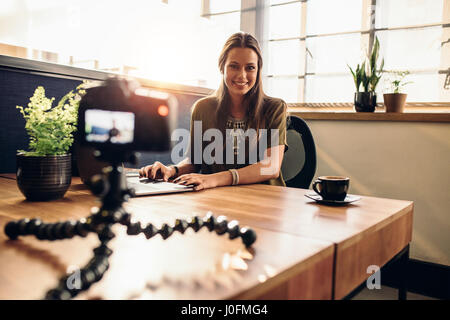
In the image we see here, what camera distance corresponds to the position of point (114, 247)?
21.8 inches

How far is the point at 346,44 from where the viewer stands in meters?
2.92

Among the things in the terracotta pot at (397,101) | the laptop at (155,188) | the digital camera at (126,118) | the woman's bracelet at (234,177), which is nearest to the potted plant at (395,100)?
the terracotta pot at (397,101)

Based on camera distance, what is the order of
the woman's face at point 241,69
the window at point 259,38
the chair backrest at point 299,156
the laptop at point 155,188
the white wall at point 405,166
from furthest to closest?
1. the white wall at point 405,166
2. the woman's face at point 241,69
3. the chair backrest at point 299,156
4. the window at point 259,38
5. the laptop at point 155,188

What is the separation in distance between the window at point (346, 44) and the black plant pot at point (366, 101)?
248mm

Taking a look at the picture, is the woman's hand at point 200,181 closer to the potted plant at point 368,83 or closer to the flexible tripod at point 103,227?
the flexible tripod at point 103,227

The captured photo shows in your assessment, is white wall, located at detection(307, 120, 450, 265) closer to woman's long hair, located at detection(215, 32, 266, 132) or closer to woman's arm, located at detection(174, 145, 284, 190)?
woman's long hair, located at detection(215, 32, 266, 132)

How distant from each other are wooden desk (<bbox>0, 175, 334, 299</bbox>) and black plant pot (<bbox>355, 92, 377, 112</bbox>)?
6.96 ft

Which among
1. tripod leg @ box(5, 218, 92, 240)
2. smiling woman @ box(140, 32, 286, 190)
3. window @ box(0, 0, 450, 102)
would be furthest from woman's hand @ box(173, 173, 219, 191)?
window @ box(0, 0, 450, 102)

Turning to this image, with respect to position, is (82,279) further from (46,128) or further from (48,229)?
(46,128)

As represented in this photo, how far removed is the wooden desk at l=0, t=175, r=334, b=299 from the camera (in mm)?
410

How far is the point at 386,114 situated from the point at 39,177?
215 cm

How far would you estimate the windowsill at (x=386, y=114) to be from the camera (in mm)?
2238
